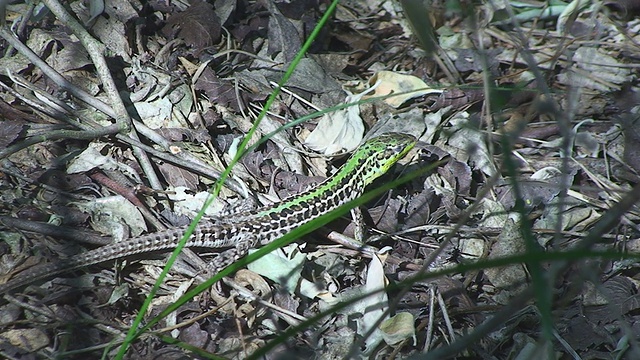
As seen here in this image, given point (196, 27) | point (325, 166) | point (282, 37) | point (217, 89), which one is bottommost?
point (325, 166)

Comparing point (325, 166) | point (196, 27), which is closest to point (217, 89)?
point (196, 27)

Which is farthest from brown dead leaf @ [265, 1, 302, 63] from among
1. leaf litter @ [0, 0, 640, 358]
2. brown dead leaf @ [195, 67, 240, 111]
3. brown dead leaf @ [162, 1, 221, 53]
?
brown dead leaf @ [195, 67, 240, 111]

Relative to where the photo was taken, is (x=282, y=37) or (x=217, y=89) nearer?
(x=217, y=89)

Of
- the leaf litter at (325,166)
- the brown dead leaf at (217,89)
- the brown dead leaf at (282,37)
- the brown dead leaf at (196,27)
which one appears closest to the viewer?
the leaf litter at (325,166)

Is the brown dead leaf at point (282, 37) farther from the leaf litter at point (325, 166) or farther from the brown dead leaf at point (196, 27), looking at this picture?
the brown dead leaf at point (196, 27)

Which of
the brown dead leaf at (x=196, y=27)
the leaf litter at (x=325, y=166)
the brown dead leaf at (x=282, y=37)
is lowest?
the leaf litter at (x=325, y=166)

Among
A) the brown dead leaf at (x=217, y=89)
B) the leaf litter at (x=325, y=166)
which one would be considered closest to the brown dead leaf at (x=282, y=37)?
the leaf litter at (x=325, y=166)

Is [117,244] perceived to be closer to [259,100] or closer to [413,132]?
[259,100]

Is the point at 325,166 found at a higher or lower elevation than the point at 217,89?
lower

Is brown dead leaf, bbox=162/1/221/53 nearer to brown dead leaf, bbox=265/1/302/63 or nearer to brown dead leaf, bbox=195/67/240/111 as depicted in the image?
brown dead leaf, bbox=195/67/240/111

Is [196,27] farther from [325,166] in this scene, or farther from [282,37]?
[325,166]

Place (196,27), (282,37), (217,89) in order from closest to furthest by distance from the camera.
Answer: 1. (217,89)
2. (196,27)
3. (282,37)
